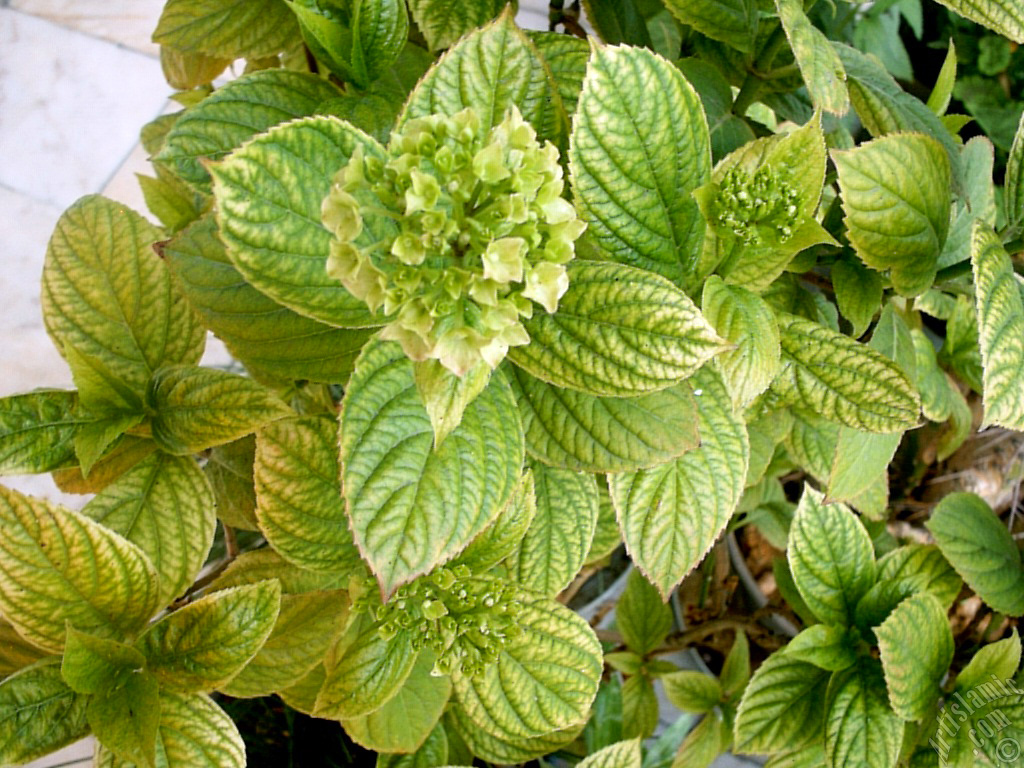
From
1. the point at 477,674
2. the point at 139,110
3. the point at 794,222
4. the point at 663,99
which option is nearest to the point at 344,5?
the point at 663,99

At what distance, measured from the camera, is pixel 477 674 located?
63 cm

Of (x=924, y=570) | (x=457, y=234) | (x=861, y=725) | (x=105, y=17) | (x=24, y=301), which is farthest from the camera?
(x=105, y=17)

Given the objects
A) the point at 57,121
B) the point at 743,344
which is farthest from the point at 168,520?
the point at 57,121

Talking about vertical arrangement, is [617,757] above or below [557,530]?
below

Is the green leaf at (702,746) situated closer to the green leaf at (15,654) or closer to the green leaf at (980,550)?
the green leaf at (980,550)

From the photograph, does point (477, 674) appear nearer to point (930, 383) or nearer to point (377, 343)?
point (377, 343)

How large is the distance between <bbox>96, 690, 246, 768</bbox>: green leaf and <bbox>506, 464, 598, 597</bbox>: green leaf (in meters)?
0.24

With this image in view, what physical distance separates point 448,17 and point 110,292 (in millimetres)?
345

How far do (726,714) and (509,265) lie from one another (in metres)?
0.77

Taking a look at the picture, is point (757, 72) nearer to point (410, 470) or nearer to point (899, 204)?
point (899, 204)

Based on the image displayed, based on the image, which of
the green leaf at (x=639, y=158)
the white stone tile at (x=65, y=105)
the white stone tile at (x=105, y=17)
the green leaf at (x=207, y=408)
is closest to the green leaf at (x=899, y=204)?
the green leaf at (x=639, y=158)

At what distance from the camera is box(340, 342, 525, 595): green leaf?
0.47m

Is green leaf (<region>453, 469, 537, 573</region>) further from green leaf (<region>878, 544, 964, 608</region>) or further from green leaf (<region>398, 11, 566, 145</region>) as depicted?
green leaf (<region>878, 544, 964, 608</region>)

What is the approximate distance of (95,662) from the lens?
574 millimetres
